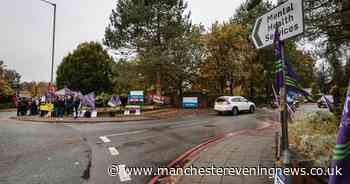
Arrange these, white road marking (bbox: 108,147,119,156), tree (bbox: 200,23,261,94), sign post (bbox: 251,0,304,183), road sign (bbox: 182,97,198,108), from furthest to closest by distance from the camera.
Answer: tree (bbox: 200,23,261,94) < road sign (bbox: 182,97,198,108) < white road marking (bbox: 108,147,119,156) < sign post (bbox: 251,0,304,183)

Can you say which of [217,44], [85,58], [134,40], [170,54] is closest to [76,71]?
[85,58]

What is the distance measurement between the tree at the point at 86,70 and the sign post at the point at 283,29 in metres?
38.6

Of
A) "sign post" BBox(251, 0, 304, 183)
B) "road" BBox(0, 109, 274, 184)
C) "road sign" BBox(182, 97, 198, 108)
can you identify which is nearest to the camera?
"sign post" BBox(251, 0, 304, 183)

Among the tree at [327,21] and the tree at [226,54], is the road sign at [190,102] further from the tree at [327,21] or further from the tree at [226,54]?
the tree at [327,21]

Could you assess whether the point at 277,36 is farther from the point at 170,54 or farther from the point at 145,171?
the point at 170,54

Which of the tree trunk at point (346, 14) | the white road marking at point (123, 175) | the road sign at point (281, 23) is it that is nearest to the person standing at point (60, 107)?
the white road marking at point (123, 175)

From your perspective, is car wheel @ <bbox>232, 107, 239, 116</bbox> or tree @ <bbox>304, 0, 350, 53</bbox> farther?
car wheel @ <bbox>232, 107, 239, 116</bbox>

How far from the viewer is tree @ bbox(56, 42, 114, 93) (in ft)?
128

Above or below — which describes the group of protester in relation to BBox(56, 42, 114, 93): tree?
below

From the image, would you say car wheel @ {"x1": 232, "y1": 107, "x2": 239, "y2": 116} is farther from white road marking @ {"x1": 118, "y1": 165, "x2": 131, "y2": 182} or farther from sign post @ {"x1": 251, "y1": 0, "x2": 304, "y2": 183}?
sign post @ {"x1": 251, "y1": 0, "x2": 304, "y2": 183}

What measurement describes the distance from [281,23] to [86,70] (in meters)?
41.7

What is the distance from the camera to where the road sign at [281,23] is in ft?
6.50

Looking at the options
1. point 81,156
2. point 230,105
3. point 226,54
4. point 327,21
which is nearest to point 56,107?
point 81,156

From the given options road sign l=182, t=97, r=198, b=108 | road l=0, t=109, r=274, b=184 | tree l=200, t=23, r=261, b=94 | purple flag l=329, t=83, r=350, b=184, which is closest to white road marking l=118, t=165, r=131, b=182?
road l=0, t=109, r=274, b=184
